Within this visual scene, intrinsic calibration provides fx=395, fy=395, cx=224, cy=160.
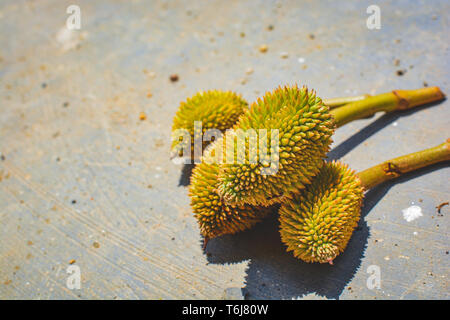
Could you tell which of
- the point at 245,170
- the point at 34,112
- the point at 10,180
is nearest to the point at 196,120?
the point at 245,170

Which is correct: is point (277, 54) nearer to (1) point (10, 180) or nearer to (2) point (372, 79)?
(2) point (372, 79)

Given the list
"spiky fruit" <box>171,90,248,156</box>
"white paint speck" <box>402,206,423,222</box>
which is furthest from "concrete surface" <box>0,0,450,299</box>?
"spiky fruit" <box>171,90,248,156</box>

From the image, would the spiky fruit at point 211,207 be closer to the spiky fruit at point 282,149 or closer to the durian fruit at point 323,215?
the spiky fruit at point 282,149

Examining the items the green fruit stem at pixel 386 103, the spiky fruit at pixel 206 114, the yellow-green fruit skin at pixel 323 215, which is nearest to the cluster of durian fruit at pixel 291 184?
the yellow-green fruit skin at pixel 323 215

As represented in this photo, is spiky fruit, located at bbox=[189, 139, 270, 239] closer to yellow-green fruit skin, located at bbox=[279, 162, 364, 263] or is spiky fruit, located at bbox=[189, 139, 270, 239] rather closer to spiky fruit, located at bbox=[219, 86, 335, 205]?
spiky fruit, located at bbox=[219, 86, 335, 205]

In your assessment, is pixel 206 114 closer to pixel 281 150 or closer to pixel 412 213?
pixel 281 150
